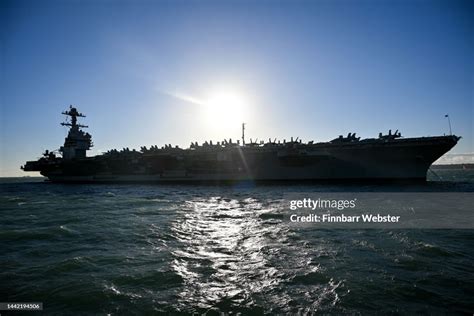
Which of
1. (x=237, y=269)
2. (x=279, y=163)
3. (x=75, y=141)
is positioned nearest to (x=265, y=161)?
(x=279, y=163)

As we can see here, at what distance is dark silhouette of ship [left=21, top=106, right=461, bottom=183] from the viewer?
25.6 metres

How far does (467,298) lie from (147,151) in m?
37.1

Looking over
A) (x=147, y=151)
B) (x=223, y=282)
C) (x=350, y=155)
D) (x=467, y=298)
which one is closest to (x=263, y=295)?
(x=223, y=282)

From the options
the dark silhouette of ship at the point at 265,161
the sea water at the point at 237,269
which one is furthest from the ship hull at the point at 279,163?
the sea water at the point at 237,269

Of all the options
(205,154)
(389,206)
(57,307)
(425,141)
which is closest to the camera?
(57,307)

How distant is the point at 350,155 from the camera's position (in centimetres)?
2720

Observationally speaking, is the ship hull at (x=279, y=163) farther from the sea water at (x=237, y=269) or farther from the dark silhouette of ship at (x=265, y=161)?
the sea water at (x=237, y=269)

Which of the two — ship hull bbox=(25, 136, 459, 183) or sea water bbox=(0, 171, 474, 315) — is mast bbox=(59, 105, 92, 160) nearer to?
ship hull bbox=(25, 136, 459, 183)

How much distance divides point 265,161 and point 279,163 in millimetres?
1774

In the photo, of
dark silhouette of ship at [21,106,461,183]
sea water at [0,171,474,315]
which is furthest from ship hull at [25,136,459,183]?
sea water at [0,171,474,315]

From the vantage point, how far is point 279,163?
30391 millimetres

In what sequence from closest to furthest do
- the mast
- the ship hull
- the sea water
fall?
the sea water → the ship hull → the mast

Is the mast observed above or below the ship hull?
above

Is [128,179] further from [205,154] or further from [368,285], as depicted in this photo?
[368,285]
